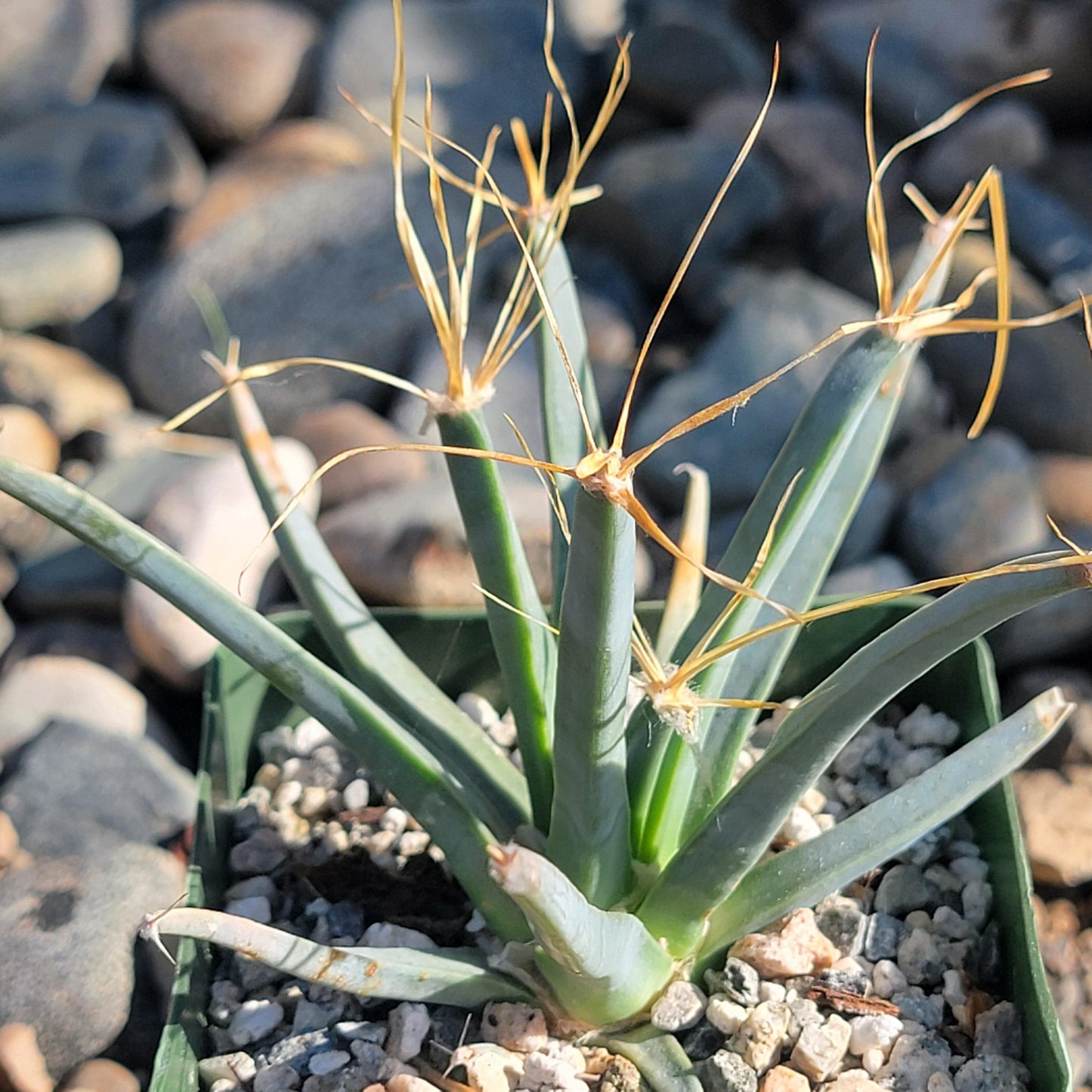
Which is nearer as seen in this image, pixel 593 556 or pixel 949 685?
Answer: pixel 593 556

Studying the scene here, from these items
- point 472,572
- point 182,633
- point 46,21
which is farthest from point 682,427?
point 46,21

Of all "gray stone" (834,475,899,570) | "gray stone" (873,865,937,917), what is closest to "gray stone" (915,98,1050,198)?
"gray stone" (834,475,899,570)

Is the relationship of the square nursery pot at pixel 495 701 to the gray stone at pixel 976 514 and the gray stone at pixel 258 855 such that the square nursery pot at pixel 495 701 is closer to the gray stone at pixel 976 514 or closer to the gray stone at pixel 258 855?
the gray stone at pixel 258 855

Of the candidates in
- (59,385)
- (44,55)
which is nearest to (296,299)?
(59,385)

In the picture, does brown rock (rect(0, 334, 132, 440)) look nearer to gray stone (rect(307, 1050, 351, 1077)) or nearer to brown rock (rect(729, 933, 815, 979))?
gray stone (rect(307, 1050, 351, 1077))

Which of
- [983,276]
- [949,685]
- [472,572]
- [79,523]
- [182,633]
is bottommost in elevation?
[182,633]

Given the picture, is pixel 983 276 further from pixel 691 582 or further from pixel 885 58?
pixel 885 58

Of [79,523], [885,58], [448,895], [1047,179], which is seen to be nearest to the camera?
[79,523]
